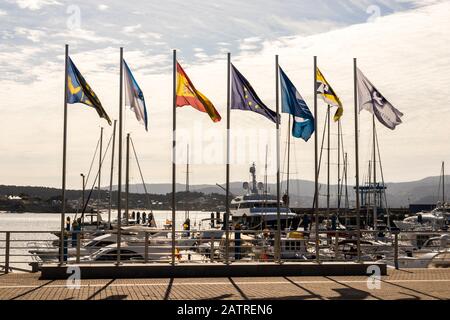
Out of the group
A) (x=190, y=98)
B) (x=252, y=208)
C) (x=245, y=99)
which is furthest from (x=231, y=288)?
(x=252, y=208)

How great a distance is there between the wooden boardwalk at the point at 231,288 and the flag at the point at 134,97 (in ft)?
19.5

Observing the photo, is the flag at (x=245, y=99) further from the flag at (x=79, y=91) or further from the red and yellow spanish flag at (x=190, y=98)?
the flag at (x=79, y=91)

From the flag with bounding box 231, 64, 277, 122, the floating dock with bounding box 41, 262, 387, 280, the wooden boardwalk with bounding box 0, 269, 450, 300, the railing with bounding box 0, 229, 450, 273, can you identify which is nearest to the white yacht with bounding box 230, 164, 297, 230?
the railing with bounding box 0, 229, 450, 273

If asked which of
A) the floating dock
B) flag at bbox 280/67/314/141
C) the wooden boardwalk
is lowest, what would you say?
the wooden boardwalk

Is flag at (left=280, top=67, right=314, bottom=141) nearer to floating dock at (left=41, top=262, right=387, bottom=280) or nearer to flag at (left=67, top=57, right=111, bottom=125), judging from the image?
floating dock at (left=41, top=262, right=387, bottom=280)

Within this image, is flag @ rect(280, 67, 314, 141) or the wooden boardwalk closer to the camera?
the wooden boardwalk

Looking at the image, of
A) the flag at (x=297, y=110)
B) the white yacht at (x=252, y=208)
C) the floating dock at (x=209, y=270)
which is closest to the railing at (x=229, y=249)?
the floating dock at (x=209, y=270)

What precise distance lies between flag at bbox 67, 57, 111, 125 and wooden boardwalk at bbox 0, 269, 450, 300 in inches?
226

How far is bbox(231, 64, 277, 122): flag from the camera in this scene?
24234mm

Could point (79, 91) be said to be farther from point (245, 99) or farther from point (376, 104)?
point (376, 104)

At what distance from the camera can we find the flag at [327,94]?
2595cm

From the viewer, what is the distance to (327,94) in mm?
26016

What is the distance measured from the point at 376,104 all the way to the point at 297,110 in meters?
3.07
